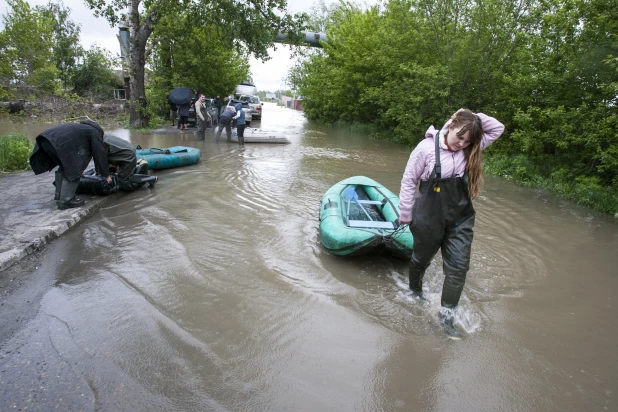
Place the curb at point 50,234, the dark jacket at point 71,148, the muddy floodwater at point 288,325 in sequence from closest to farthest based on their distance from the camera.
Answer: the muddy floodwater at point 288,325 → the curb at point 50,234 → the dark jacket at point 71,148

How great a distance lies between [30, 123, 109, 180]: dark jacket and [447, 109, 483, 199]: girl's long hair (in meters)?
5.24

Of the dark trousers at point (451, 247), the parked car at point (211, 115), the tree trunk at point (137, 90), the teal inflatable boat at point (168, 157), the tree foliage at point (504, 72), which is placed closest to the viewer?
the dark trousers at point (451, 247)

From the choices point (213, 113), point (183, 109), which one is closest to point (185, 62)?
point (213, 113)

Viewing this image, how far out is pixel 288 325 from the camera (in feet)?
11.7

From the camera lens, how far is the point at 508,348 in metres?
3.43

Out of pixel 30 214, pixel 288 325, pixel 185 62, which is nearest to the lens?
pixel 288 325

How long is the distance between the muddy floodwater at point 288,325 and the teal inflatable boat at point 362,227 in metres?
0.29

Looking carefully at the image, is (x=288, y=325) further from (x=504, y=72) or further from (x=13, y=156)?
(x=504, y=72)

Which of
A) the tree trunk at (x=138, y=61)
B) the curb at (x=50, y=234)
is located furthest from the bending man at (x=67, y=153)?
the tree trunk at (x=138, y=61)

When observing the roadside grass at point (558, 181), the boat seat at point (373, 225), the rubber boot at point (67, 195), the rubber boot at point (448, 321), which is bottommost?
the rubber boot at point (448, 321)

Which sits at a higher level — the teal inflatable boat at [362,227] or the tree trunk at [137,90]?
the tree trunk at [137,90]

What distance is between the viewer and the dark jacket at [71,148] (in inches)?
222

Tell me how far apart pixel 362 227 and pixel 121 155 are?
472 centimetres

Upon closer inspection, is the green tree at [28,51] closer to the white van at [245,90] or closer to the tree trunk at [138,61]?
the tree trunk at [138,61]
